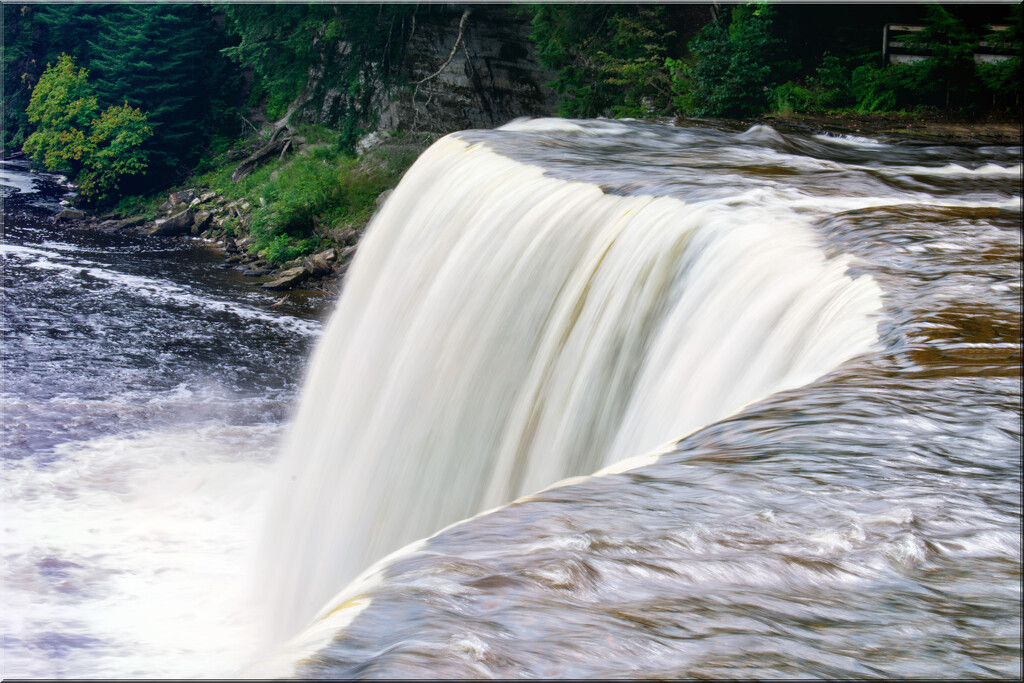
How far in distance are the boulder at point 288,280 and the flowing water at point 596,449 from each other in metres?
5.35

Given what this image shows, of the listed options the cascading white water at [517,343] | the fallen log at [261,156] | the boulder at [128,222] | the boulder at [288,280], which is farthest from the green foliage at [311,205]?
the cascading white water at [517,343]

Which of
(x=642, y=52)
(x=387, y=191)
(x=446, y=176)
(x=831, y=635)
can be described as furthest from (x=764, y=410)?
(x=387, y=191)

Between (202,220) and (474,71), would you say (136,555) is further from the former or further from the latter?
(202,220)

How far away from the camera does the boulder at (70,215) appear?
75.3 feet

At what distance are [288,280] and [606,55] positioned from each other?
7.65 metres

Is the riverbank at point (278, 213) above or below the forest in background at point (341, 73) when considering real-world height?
below

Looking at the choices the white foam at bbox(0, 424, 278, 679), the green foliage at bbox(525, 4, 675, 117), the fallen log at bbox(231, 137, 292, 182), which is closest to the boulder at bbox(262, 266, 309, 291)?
the green foliage at bbox(525, 4, 675, 117)

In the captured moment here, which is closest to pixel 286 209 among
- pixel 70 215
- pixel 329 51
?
pixel 329 51

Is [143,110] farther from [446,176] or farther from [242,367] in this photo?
[446,176]

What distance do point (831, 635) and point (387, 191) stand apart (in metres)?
19.4

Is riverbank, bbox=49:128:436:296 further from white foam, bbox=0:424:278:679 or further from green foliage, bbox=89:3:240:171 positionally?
white foam, bbox=0:424:278:679

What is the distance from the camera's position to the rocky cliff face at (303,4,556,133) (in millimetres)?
20578

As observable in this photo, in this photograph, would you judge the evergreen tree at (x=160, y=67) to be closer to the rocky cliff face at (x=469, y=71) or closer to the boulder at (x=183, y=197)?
the boulder at (x=183, y=197)

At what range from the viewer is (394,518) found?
559cm
